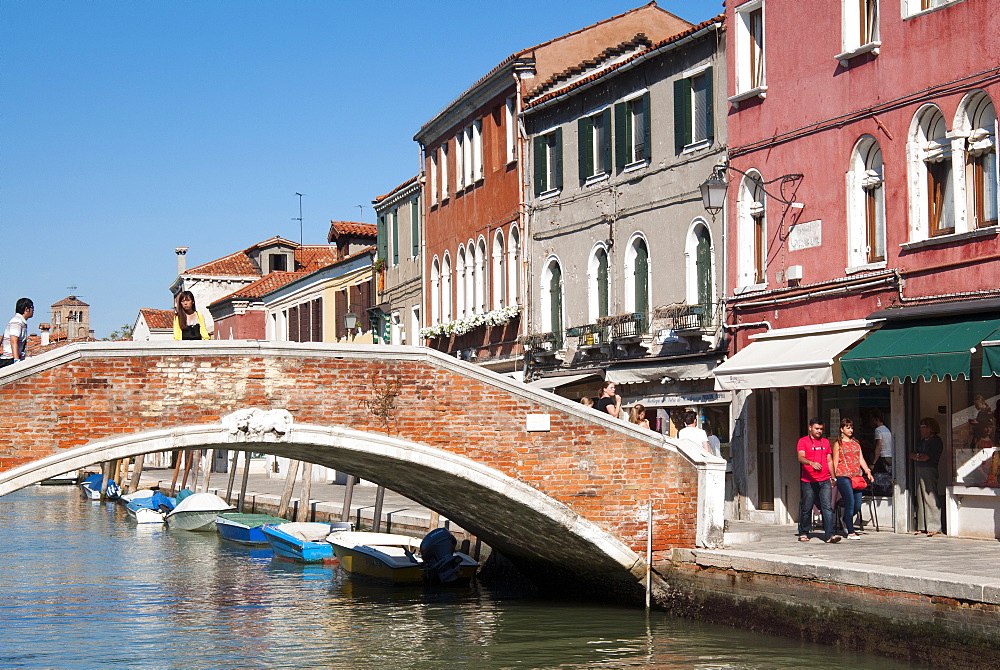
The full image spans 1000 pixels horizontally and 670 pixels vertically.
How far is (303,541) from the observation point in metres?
21.1

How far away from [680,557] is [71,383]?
595cm

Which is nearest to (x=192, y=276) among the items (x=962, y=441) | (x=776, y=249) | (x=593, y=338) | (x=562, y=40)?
(x=562, y=40)

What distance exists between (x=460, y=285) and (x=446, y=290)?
87 centimetres

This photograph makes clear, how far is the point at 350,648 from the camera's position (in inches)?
527

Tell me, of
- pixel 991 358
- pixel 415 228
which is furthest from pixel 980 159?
pixel 415 228

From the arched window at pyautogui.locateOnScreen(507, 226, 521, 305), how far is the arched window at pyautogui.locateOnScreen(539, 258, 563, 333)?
80 centimetres

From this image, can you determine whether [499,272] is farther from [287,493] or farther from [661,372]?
[661,372]

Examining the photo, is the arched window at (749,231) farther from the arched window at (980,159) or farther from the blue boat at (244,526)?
the blue boat at (244,526)

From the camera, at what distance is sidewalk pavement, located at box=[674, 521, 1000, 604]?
1026cm

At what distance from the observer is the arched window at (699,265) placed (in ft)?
59.6

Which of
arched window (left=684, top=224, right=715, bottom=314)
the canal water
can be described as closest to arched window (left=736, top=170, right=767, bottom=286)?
arched window (left=684, top=224, right=715, bottom=314)

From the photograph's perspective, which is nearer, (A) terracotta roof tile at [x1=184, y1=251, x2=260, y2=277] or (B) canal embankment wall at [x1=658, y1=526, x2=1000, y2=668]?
(B) canal embankment wall at [x1=658, y1=526, x2=1000, y2=668]

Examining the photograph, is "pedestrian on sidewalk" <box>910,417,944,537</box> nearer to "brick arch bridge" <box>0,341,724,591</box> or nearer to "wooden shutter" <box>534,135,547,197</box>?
"brick arch bridge" <box>0,341,724,591</box>

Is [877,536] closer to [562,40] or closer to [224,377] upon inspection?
[224,377]
